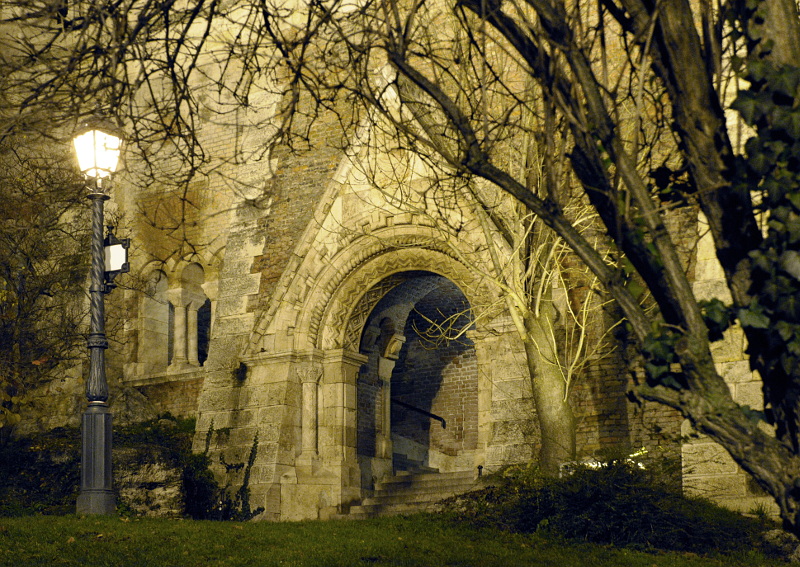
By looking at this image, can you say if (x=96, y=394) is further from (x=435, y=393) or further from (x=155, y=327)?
(x=435, y=393)

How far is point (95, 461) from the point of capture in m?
10.2

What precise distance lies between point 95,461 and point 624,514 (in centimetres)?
522

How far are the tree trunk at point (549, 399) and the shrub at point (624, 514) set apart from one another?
642 mm

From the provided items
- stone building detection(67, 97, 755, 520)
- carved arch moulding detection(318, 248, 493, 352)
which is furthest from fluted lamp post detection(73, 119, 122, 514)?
carved arch moulding detection(318, 248, 493, 352)

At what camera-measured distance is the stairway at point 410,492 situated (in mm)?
13281

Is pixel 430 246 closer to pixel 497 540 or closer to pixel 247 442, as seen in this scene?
pixel 247 442

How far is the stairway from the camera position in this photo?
13281 millimetres

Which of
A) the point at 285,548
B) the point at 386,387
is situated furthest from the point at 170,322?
the point at 285,548

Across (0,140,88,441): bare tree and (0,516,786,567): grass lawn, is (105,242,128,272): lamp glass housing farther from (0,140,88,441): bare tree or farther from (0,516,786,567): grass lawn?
(0,516,786,567): grass lawn

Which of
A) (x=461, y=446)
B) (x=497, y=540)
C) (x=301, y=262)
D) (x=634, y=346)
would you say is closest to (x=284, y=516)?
(x=301, y=262)

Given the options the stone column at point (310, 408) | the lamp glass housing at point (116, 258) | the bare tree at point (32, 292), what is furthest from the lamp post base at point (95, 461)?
the stone column at point (310, 408)

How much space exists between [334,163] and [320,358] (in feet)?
9.47

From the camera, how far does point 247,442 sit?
14039mm

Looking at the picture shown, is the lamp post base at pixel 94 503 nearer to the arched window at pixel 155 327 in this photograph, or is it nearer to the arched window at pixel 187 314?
the arched window at pixel 187 314
